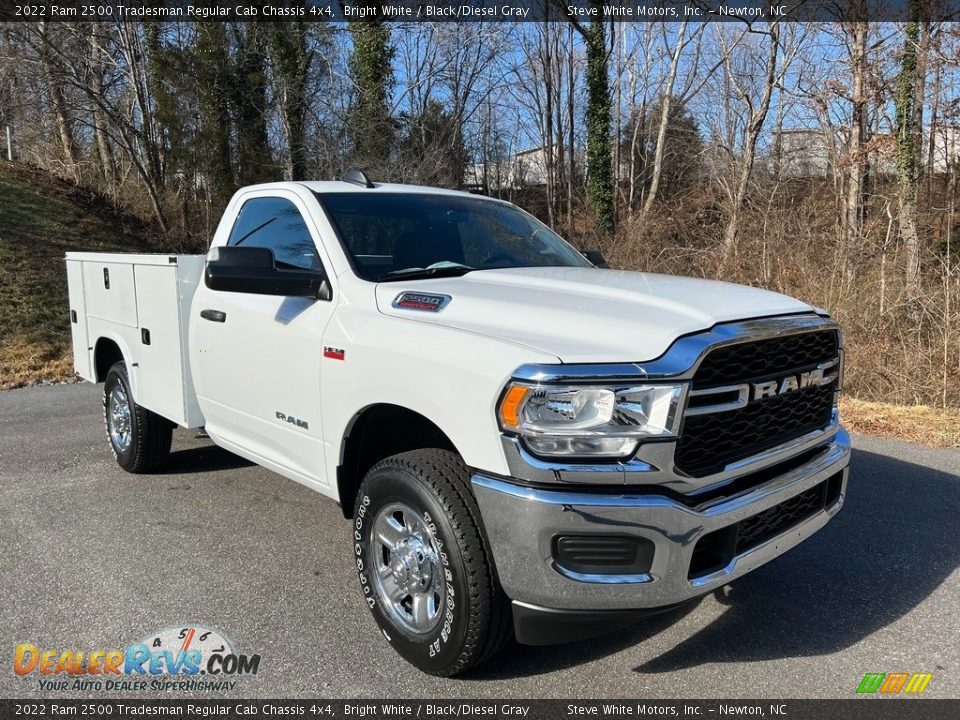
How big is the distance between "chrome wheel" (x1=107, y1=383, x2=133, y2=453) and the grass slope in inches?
188

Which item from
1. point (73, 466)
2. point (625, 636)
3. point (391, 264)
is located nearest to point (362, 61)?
point (73, 466)

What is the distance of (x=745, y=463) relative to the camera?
265 centimetres

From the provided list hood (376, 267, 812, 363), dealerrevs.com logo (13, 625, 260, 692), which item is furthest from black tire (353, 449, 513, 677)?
dealerrevs.com logo (13, 625, 260, 692)

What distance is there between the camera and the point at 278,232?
4.04 m

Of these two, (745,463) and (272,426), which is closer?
(745,463)

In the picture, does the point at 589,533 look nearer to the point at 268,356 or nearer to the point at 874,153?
the point at 268,356

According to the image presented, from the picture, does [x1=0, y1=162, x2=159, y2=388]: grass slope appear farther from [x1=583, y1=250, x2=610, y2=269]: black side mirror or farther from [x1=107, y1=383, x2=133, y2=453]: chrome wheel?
[x1=583, y1=250, x2=610, y2=269]: black side mirror

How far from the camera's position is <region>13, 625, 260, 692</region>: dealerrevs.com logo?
2.86 metres

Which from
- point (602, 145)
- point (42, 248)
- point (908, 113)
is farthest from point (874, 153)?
point (42, 248)

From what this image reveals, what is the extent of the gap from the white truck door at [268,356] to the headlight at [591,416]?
1294 millimetres

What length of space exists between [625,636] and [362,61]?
20.8m

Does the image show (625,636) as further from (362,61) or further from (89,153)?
(89,153)

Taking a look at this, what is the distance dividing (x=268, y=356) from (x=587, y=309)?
5.74 ft

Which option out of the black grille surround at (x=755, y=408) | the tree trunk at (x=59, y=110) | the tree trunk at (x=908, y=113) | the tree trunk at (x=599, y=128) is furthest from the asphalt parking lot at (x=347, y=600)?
the tree trunk at (x=599, y=128)
